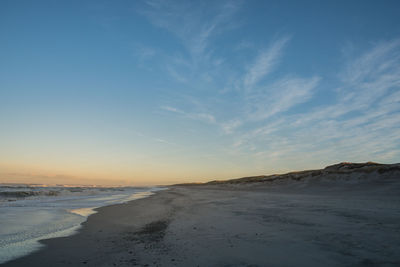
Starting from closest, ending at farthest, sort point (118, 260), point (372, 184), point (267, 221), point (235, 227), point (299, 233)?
point (118, 260) < point (299, 233) < point (235, 227) < point (267, 221) < point (372, 184)

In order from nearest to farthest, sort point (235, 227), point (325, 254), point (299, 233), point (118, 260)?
point (325, 254), point (118, 260), point (299, 233), point (235, 227)

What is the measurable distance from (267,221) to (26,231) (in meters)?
8.89

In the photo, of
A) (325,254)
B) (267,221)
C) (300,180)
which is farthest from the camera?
(300,180)

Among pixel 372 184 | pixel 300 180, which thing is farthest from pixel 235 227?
pixel 300 180

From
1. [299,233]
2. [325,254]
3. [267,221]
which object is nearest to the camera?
[325,254]

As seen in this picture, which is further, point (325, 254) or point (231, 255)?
point (231, 255)

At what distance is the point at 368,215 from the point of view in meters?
7.77

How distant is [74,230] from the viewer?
841 cm

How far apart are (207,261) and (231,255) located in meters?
0.61

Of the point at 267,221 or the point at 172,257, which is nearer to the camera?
the point at 172,257

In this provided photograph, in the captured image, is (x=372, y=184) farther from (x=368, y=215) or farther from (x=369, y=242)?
(x=369, y=242)

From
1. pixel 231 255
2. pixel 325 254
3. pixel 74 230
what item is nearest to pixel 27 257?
pixel 74 230

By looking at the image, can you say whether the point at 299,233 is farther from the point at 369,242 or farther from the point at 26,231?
the point at 26,231

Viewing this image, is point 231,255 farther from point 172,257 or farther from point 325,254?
point 325,254
